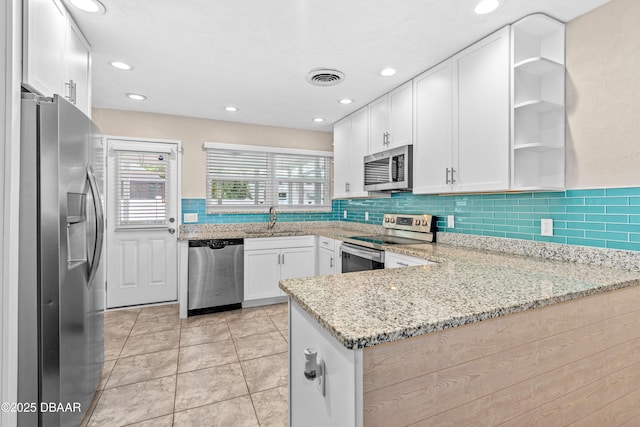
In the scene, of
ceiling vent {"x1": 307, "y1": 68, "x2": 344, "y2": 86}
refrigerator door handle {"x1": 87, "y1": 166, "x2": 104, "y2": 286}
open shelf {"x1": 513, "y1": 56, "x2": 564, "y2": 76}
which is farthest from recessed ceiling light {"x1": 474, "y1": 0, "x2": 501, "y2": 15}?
refrigerator door handle {"x1": 87, "y1": 166, "x2": 104, "y2": 286}

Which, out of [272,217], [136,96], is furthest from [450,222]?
[136,96]

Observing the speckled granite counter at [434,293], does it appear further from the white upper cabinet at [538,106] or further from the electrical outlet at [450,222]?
the electrical outlet at [450,222]

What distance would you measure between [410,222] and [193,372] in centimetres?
235

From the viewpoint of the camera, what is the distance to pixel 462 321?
91cm

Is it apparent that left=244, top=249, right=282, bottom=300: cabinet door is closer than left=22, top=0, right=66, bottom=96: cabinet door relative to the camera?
No

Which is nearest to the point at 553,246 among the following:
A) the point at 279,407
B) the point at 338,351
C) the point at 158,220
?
the point at 338,351

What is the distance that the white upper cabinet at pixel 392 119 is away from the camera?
2.79 meters

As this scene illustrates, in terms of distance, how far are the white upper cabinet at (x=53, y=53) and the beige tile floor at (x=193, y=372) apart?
1816 mm

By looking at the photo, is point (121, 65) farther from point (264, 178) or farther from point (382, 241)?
point (382, 241)

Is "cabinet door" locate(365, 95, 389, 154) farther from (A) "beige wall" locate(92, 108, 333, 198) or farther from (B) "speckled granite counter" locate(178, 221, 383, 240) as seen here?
(A) "beige wall" locate(92, 108, 333, 198)

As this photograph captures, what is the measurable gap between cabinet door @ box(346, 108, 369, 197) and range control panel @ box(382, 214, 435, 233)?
406 millimetres

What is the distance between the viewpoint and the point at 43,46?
146 cm

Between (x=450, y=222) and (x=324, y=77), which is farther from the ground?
(x=324, y=77)

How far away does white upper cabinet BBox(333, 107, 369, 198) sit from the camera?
139 inches
